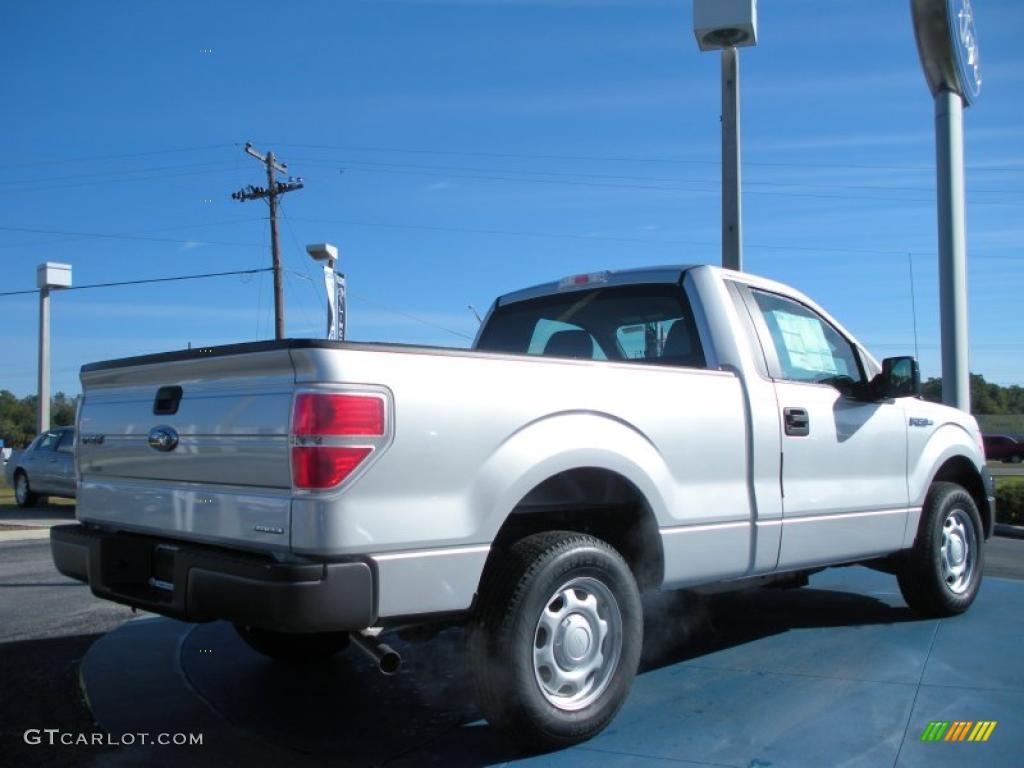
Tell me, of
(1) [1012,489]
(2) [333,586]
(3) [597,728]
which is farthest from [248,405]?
(1) [1012,489]

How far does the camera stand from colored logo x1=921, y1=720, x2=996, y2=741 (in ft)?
12.3

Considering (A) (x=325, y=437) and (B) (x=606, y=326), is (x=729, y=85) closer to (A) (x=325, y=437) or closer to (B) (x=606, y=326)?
(B) (x=606, y=326)

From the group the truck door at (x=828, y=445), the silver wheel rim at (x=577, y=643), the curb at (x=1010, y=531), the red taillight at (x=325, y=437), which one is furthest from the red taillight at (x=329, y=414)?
the curb at (x=1010, y=531)

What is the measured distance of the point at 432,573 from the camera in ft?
10.5

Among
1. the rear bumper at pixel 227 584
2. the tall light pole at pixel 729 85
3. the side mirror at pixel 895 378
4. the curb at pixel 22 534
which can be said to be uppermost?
the tall light pole at pixel 729 85

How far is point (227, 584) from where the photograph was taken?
10.2ft

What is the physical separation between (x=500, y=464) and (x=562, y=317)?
2220 millimetres

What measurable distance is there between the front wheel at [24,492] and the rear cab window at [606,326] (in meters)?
14.5

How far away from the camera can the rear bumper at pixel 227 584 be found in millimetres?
2957

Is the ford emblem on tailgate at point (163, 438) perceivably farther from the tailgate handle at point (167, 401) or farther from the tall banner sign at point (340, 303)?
the tall banner sign at point (340, 303)

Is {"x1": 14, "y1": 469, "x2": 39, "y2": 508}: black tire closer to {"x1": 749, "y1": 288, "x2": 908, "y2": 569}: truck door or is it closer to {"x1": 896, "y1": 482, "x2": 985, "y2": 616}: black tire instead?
{"x1": 749, "y1": 288, "x2": 908, "y2": 569}: truck door

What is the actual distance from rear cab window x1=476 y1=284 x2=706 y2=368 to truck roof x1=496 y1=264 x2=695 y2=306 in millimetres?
30

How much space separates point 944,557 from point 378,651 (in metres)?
4.09

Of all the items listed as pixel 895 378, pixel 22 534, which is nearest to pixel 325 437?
pixel 895 378
